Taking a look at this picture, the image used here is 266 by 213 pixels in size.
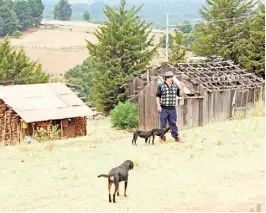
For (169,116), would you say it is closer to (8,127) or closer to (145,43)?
(8,127)

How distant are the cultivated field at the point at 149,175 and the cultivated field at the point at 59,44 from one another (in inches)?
2383

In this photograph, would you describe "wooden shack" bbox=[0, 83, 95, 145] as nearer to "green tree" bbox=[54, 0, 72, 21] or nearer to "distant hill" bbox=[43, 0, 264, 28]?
"distant hill" bbox=[43, 0, 264, 28]

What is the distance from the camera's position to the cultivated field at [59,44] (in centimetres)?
7793

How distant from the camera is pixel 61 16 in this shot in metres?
108

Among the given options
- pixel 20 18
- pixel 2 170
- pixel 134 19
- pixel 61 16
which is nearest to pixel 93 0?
pixel 20 18

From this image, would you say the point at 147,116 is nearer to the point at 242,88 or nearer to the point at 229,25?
the point at 242,88

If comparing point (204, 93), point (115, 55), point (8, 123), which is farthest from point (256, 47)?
point (8, 123)

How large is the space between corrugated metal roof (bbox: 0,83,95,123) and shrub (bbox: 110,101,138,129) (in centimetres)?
590

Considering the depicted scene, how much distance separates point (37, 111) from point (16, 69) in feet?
50.8

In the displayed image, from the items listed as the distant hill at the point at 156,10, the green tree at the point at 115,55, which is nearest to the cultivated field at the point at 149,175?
the green tree at the point at 115,55

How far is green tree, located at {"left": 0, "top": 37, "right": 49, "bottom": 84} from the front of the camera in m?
38.2

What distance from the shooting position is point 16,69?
129 feet

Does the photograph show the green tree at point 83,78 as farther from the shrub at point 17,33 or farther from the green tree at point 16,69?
the shrub at point 17,33

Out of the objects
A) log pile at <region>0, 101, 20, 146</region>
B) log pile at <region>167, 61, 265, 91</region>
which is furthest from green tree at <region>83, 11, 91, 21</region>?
log pile at <region>0, 101, 20, 146</region>
